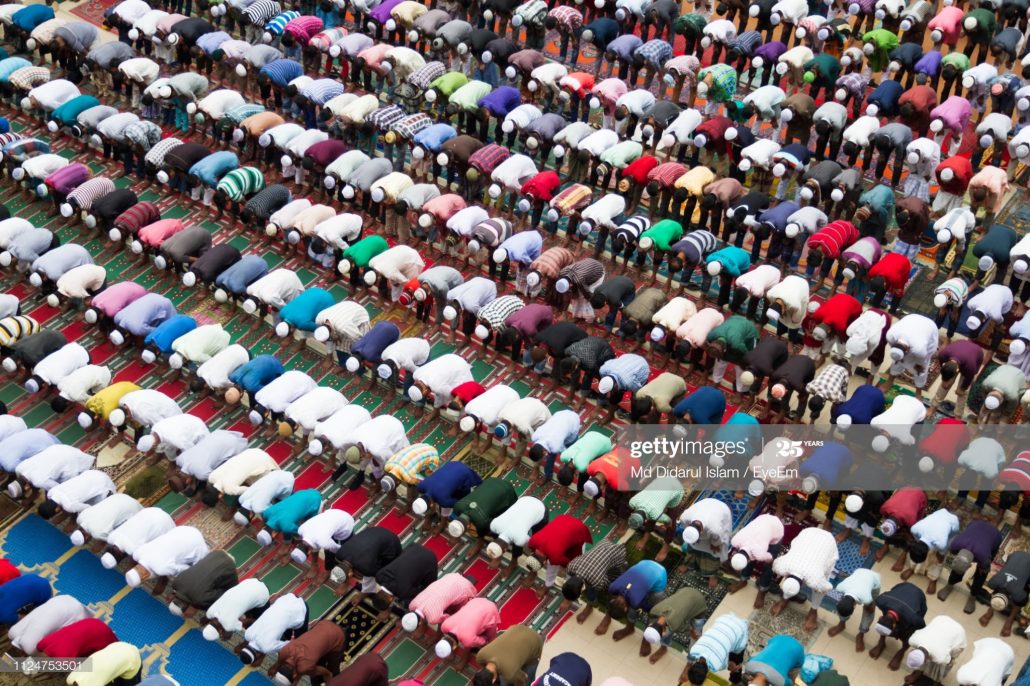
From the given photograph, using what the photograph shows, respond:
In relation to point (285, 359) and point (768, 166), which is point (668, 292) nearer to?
point (768, 166)

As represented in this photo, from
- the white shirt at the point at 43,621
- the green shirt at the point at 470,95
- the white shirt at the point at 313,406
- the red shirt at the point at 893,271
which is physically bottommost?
the white shirt at the point at 43,621

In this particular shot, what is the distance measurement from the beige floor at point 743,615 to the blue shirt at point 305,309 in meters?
6.45

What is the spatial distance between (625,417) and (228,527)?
6.11 meters

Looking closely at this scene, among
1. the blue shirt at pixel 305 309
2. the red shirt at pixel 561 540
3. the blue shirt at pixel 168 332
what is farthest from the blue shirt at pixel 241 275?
the red shirt at pixel 561 540

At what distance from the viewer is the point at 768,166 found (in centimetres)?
2494

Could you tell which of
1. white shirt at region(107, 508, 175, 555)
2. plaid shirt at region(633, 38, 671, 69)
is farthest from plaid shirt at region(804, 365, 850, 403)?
white shirt at region(107, 508, 175, 555)

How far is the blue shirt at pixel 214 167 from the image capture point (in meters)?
Answer: 24.9

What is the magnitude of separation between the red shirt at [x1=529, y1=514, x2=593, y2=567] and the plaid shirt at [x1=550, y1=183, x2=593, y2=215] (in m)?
6.88

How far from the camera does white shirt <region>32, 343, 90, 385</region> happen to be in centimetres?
2114

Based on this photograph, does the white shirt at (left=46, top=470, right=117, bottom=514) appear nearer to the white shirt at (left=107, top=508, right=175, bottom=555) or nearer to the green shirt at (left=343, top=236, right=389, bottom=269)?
the white shirt at (left=107, top=508, right=175, bottom=555)

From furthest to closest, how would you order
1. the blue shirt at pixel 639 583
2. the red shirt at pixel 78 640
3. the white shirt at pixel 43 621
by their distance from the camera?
the blue shirt at pixel 639 583 → the white shirt at pixel 43 621 → the red shirt at pixel 78 640

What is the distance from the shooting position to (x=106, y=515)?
749 inches

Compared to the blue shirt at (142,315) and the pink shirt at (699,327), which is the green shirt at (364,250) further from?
the pink shirt at (699,327)

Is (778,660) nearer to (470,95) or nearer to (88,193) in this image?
(470,95)
